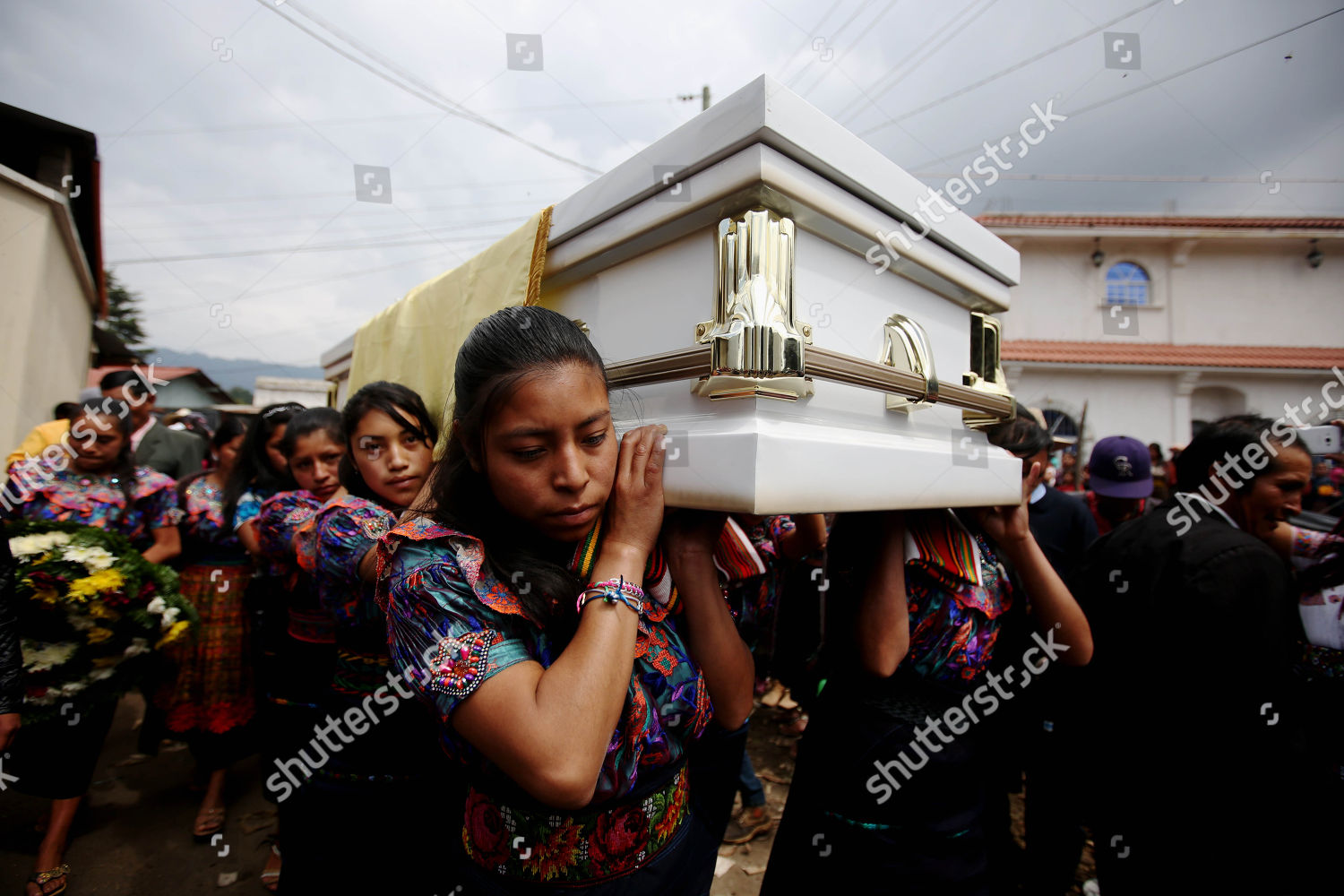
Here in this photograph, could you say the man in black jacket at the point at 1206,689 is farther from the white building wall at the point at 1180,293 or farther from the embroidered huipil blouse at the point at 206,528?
the white building wall at the point at 1180,293

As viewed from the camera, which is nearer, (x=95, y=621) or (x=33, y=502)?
(x=95, y=621)

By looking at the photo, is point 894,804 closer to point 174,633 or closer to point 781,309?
point 781,309

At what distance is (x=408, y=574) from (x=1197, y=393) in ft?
58.0

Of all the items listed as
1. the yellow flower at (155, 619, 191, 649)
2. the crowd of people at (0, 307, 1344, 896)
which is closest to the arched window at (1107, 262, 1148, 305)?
the crowd of people at (0, 307, 1344, 896)

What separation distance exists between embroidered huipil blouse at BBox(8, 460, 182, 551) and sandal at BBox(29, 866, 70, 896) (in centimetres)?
151

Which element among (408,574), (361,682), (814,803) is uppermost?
(408,574)

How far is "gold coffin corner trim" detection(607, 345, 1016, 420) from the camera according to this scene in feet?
2.93

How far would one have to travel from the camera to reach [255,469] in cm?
307

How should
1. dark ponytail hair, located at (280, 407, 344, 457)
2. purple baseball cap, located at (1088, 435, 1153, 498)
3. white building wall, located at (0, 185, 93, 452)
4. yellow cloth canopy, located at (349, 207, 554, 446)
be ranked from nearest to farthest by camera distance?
yellow cloth canopy, located at (349, 207, 554, 446), dark ponytail hair, located at (280, 407, 344, 457), purple baseball cap, located at (1088, 435, 1153, 498), white building wall, located at (0, 185, 93, 452)

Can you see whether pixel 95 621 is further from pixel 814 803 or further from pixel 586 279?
pixel 814 803

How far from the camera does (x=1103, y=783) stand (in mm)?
2076

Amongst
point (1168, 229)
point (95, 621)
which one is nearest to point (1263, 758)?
point (95, 621)

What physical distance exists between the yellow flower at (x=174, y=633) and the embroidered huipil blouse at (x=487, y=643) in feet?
7.41

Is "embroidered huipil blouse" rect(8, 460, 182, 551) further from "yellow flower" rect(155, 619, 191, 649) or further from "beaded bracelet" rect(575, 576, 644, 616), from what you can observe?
"beaded bracelet" rect(575, 576, 644, 616)
